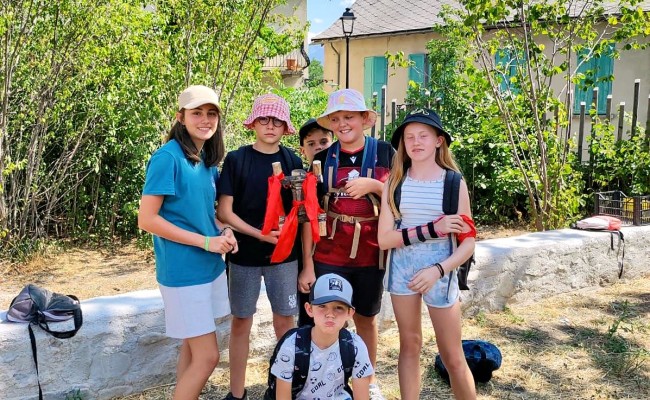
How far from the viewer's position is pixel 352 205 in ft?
11.6

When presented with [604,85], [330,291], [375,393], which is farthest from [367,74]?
[330,291]

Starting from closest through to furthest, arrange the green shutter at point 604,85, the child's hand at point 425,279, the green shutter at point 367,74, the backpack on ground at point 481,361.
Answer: the child's hand at point 425,279
the backpack on ground at point 481,361
the green shutter at point 604,85
the green shutter at point 367,74

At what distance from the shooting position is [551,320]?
536 cm

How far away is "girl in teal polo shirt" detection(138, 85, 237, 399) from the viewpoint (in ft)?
10.1

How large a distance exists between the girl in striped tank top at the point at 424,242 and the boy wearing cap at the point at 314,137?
655mm

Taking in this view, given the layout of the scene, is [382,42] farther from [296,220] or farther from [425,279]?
[425,279]

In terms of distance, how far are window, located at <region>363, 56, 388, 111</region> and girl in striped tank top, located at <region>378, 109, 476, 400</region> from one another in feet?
51.9

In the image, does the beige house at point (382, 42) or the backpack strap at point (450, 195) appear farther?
the beige house at point (382, 42)

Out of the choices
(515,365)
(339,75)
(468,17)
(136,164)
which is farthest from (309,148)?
(339,75)

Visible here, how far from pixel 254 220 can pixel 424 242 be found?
881 millimetres

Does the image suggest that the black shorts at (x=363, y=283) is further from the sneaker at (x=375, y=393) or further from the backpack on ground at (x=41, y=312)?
the backpack on ground at (x=41, y=312)

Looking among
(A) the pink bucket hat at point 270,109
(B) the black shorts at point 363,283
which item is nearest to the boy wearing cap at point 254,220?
(A) the pink bucket hat at point 270,109

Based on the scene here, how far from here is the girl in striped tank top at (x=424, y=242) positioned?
3.28m

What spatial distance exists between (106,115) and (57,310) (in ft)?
13.2
